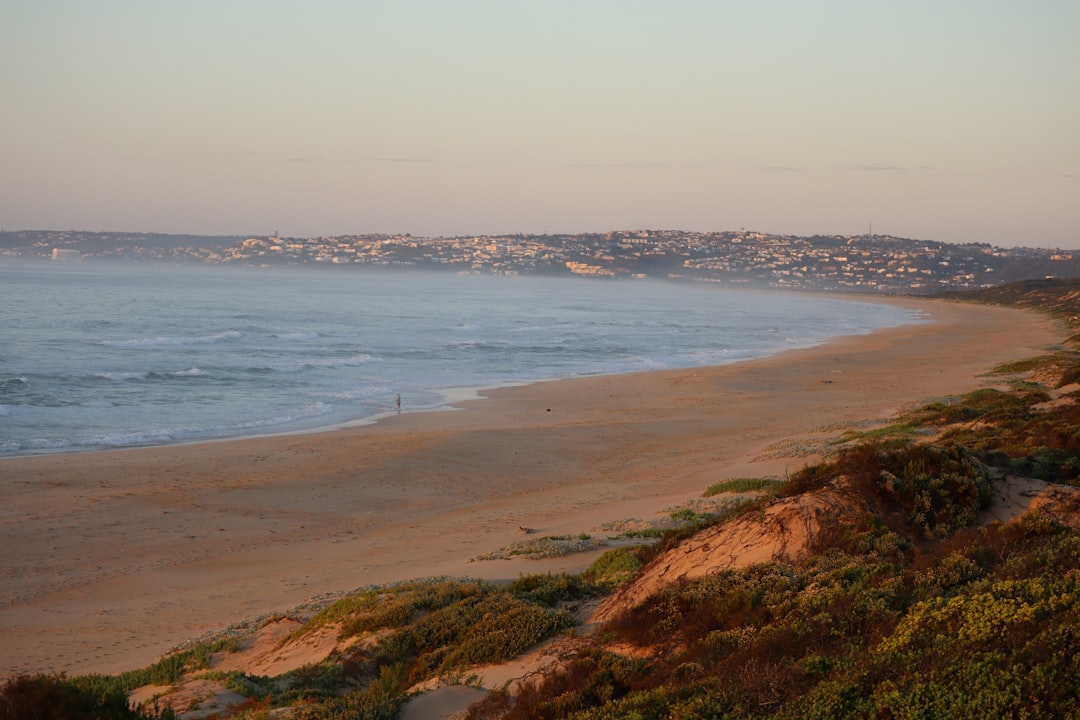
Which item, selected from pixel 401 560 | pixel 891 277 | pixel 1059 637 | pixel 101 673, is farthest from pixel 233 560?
pixel 891 277

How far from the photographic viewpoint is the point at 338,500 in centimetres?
1603

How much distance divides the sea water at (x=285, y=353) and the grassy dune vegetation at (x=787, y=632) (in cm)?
1560

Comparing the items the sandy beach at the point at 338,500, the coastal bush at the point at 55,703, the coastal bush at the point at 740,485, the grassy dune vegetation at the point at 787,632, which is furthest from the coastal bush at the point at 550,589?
the coastal bush at the point at 740,485

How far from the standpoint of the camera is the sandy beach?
10.5 metres

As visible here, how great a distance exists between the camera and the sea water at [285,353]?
79.8ft

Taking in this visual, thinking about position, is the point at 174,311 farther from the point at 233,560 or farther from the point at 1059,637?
the point at 1059,637

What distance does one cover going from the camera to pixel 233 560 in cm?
1258

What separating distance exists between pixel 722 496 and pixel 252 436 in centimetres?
1319

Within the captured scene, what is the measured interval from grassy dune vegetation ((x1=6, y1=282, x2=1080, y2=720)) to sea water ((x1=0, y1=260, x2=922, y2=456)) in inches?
614

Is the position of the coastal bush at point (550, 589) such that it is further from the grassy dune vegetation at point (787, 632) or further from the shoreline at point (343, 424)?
the shoreline at point (343, 424)

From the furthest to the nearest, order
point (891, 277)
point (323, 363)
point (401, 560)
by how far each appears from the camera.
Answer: point (891, 277)
point (323, 363)
point (401, 560)

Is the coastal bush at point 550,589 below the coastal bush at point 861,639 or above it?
below

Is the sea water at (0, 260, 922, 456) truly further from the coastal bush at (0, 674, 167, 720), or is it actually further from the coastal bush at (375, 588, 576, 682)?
the coastal bush at (0, 674, 167, 720)

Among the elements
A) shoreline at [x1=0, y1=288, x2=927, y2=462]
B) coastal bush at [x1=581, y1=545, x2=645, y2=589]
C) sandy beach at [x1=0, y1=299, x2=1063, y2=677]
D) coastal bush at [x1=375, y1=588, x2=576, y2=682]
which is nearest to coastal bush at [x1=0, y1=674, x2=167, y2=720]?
coastal bush at [x1=375, y1=588, x2=576, y2=682]
